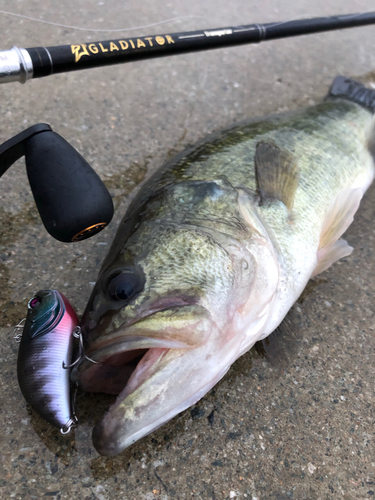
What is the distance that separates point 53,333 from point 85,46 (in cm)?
152

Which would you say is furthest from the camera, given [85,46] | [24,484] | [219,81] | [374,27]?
[374,27]

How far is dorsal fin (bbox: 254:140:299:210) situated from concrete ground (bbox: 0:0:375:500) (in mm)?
685

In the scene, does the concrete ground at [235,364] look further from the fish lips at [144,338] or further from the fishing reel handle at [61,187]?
the fishing reel handle at [61,187]

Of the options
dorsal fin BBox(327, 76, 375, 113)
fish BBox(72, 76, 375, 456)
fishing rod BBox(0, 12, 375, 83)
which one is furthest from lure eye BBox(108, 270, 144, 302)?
dorsal fin BBox(327, 76, 375, 113)

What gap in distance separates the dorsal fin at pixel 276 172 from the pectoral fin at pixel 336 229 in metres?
0.36

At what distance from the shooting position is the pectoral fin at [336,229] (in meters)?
2.50

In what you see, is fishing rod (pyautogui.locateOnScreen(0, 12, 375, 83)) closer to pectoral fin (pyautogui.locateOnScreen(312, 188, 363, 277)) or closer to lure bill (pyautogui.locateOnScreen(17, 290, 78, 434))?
lure bill (pyautogui.locateOnScreen(17, 290, 78, 434))

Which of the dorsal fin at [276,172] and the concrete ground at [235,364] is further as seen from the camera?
the dorsal fin at [276,172]

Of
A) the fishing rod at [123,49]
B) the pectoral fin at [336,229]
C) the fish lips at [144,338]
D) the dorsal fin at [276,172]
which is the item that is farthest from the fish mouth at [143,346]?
the fishing rod at [123,49]

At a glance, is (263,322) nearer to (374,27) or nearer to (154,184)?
(154,184)

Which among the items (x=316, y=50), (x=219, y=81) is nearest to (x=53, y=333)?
(x=219, y=81)

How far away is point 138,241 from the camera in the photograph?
1841mm

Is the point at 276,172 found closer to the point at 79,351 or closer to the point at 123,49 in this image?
the point at 123,49

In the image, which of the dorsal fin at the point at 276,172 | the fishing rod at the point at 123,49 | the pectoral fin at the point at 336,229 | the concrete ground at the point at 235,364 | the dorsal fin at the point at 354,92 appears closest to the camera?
the concrete ground at the point at 235,364
